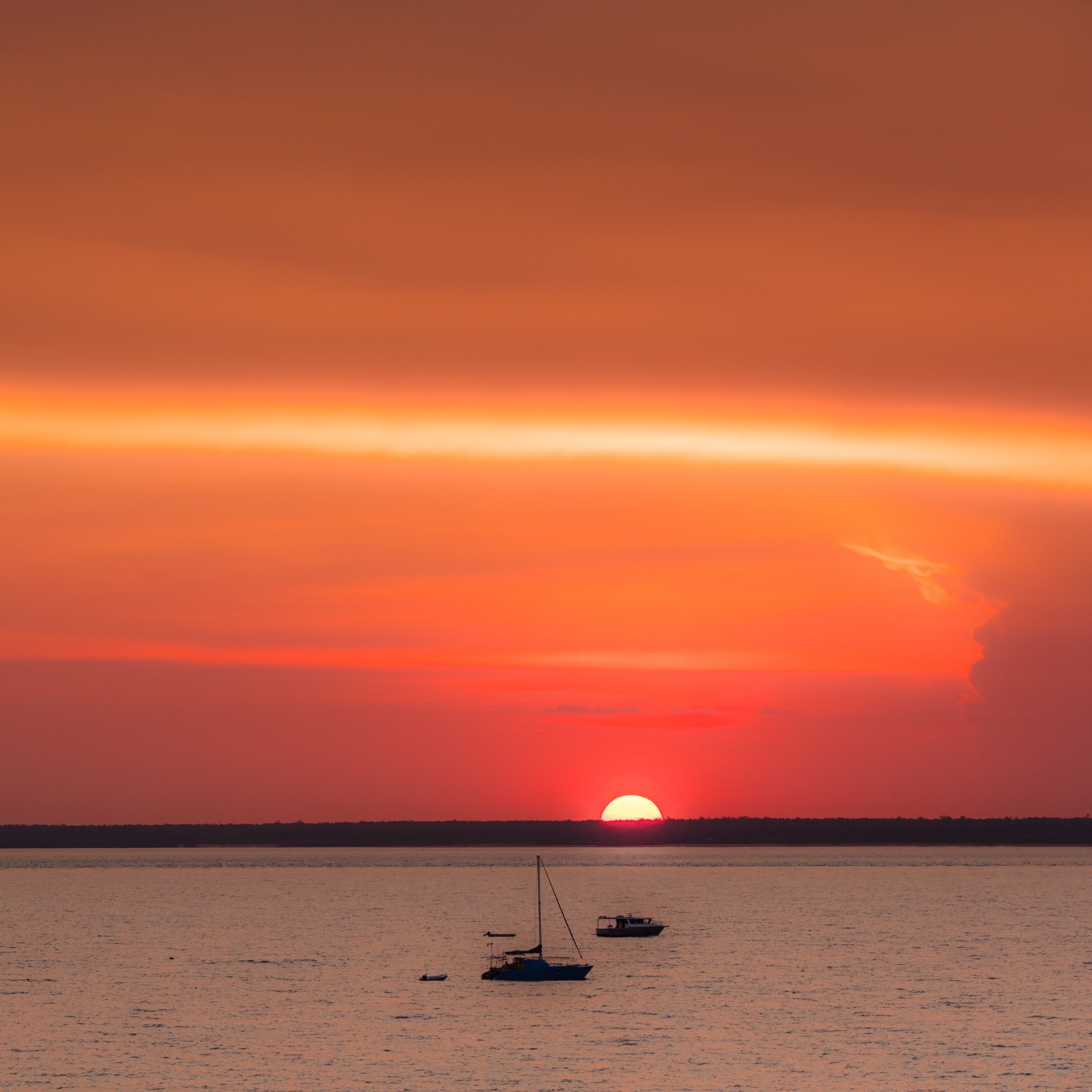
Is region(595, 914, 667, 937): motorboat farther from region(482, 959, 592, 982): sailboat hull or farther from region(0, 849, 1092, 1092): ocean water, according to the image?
region(482, 959, 592, 982): sailboat hull

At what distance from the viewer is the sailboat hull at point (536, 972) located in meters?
135

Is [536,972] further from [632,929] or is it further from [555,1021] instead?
[632,929]

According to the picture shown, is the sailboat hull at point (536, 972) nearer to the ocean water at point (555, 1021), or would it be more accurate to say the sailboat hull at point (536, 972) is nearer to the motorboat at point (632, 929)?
the ocean water at point (555, 1021)

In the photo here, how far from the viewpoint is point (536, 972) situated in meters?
136

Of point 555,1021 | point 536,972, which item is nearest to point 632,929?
point 536,972

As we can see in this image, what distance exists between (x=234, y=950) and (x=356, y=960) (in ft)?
75.7

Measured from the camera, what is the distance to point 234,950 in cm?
18375

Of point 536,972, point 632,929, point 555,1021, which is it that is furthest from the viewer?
point 632,929

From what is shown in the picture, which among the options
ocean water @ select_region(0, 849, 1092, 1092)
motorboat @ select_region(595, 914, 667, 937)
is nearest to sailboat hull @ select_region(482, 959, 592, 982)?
ocean water @ select_region(0, 849, 1092, 1092)

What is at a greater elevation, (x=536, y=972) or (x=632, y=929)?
(x=632, y=929)

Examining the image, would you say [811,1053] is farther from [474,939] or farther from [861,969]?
[474,939]

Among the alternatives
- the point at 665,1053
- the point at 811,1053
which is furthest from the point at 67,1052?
the point at 811,1053

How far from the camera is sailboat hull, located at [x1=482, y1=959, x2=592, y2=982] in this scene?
135250 mm

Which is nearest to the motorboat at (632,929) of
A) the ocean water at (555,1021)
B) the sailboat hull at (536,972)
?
the ocean water at (555,1021)
